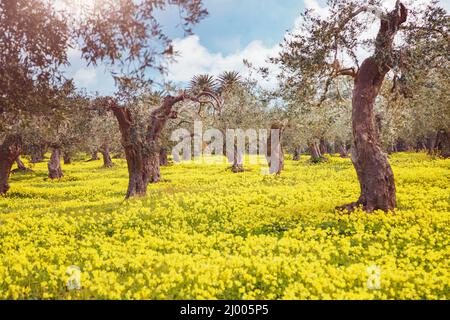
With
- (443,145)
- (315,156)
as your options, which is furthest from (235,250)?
(315,156)

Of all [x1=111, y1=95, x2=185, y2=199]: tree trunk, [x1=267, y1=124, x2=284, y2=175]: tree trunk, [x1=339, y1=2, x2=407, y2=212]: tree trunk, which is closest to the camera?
[x1=339, y1=2, x2=407, y2=212]: tree trunk

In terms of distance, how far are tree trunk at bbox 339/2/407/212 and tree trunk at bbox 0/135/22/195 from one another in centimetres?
2583

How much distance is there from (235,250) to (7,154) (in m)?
26.4

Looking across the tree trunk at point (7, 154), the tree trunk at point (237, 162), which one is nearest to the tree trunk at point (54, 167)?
the tree trunk at point (7, 154)

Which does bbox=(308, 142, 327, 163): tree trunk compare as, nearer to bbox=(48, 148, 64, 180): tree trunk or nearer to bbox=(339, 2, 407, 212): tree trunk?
bbox=(48, 148, 64, 180): tree trunk

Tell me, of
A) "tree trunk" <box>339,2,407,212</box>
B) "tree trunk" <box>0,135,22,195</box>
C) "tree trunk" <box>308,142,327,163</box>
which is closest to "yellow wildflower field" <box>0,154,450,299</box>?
"tree trunk" <box>339,2,407,212</box>

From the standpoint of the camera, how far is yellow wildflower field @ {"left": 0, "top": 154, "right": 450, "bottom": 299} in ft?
28.5

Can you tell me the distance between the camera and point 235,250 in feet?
40.3

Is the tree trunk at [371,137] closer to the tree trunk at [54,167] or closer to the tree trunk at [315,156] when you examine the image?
the tree trunk at [54,167]

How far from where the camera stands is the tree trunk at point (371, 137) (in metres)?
16.7

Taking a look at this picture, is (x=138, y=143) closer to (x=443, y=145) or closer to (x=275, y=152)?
(x=275, y=152)

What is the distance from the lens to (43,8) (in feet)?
34.4
